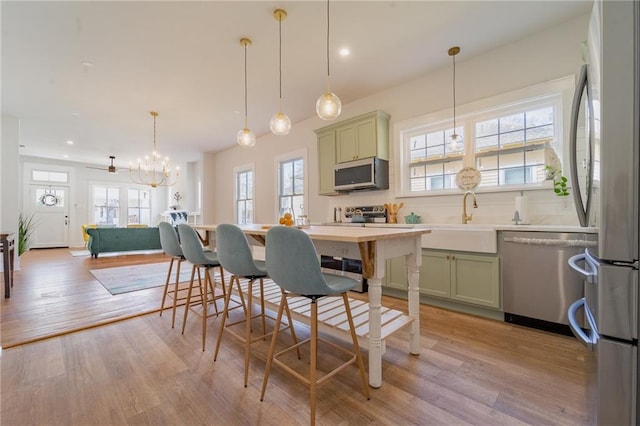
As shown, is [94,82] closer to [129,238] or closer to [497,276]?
[129,238]

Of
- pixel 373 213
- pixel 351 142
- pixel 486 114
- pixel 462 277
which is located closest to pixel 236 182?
pixel 351 142

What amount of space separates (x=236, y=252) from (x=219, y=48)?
2435mm

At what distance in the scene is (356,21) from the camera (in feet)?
8.27

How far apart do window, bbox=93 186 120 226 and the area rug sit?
18.7 feet

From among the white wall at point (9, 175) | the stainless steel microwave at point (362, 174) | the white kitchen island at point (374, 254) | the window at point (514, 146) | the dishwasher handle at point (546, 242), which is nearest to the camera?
the white kitchen island at point (374, 254)

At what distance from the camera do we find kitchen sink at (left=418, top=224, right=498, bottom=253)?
2537 mm

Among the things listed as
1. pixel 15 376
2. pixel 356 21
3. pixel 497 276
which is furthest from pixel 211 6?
pixel 497 276

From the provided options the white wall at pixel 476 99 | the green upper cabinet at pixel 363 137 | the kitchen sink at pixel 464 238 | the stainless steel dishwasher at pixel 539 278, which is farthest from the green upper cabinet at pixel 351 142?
the stainless steel dishwasher at pixel 539 278

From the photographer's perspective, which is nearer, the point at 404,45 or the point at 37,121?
the point at 404,45

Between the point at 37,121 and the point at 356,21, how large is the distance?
249 inches

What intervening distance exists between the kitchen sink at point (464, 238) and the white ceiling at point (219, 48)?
1.97 m

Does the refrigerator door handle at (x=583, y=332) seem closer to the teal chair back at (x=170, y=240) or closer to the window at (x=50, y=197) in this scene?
the teal chair back at (x=170, y=240)

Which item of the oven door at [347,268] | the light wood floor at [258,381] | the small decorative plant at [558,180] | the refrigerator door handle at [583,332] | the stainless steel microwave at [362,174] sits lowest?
the light wood floor at [258,381]

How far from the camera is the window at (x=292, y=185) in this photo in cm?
523
